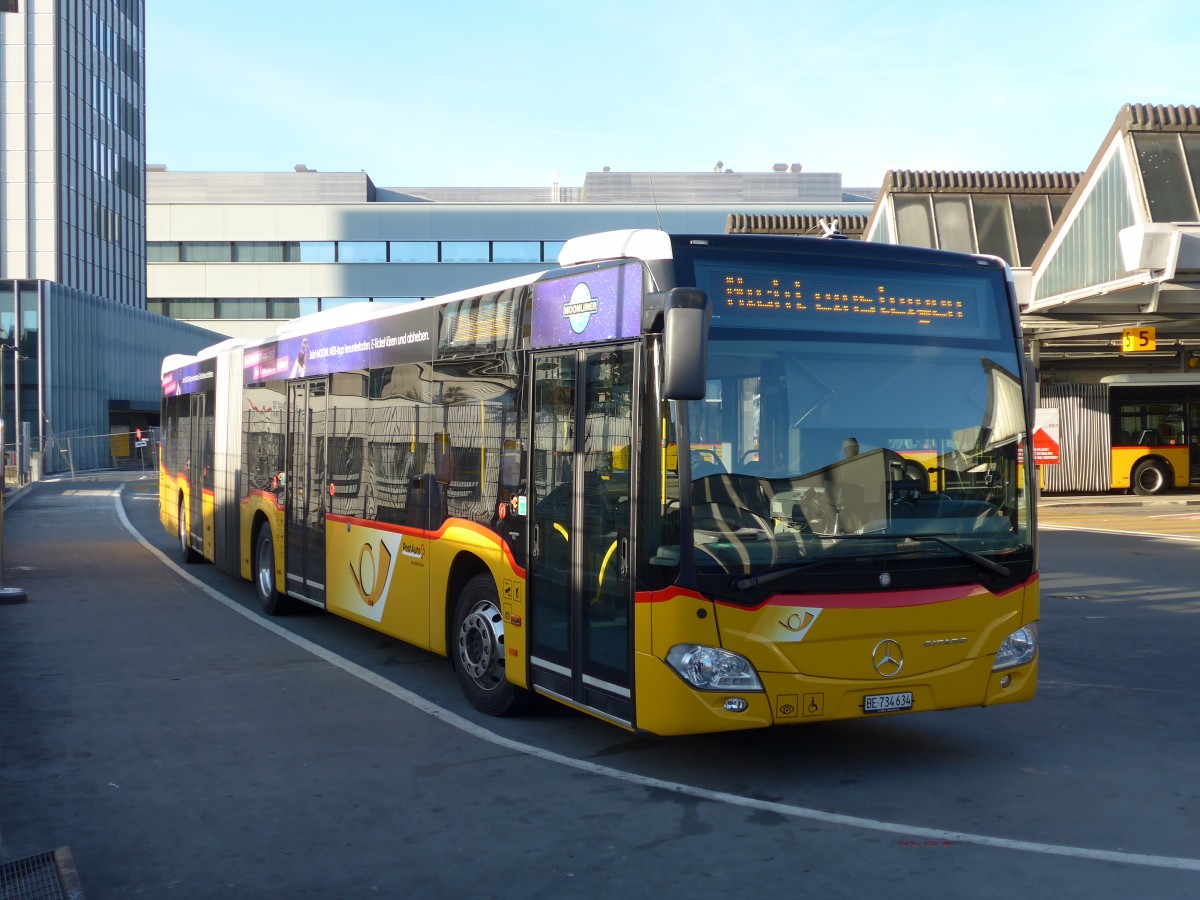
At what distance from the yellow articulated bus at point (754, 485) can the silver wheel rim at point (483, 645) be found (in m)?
0.03

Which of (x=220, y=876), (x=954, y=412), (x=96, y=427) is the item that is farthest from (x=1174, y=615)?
(x=96, y=427)

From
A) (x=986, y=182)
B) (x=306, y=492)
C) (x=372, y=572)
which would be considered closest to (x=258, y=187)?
(x=986, y=182)

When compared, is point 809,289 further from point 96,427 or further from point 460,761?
point 96,427

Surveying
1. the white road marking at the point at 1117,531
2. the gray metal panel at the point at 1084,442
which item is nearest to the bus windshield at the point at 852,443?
the white road marking at the point at 1117,531

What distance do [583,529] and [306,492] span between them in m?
5.47

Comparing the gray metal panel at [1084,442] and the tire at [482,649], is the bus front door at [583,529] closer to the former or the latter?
the tire at [482,649]

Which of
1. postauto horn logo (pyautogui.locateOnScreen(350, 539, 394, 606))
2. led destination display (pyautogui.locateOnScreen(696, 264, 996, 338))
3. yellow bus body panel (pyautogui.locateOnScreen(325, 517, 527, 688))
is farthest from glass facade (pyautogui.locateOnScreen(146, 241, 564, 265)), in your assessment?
led destination display (pyautogui.locateOnScreen(696, 264, 996, 338))

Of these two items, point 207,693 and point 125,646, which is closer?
point 207,693

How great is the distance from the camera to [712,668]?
6.38m

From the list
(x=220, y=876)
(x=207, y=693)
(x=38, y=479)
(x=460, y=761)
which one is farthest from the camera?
(x=38, y=479)

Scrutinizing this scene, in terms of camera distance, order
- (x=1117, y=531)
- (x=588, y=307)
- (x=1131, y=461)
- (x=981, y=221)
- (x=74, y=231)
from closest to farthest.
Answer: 1. (x=588, y=307)
2. (x=1117, y=531)
3. (x=981, y=221)
4. (x=1131, y=461)
5. (x=74, y=231)

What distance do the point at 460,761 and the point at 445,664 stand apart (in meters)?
3.17

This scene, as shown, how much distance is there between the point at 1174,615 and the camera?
13.0 metres

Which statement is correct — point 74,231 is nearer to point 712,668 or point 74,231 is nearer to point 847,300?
point 847,300
